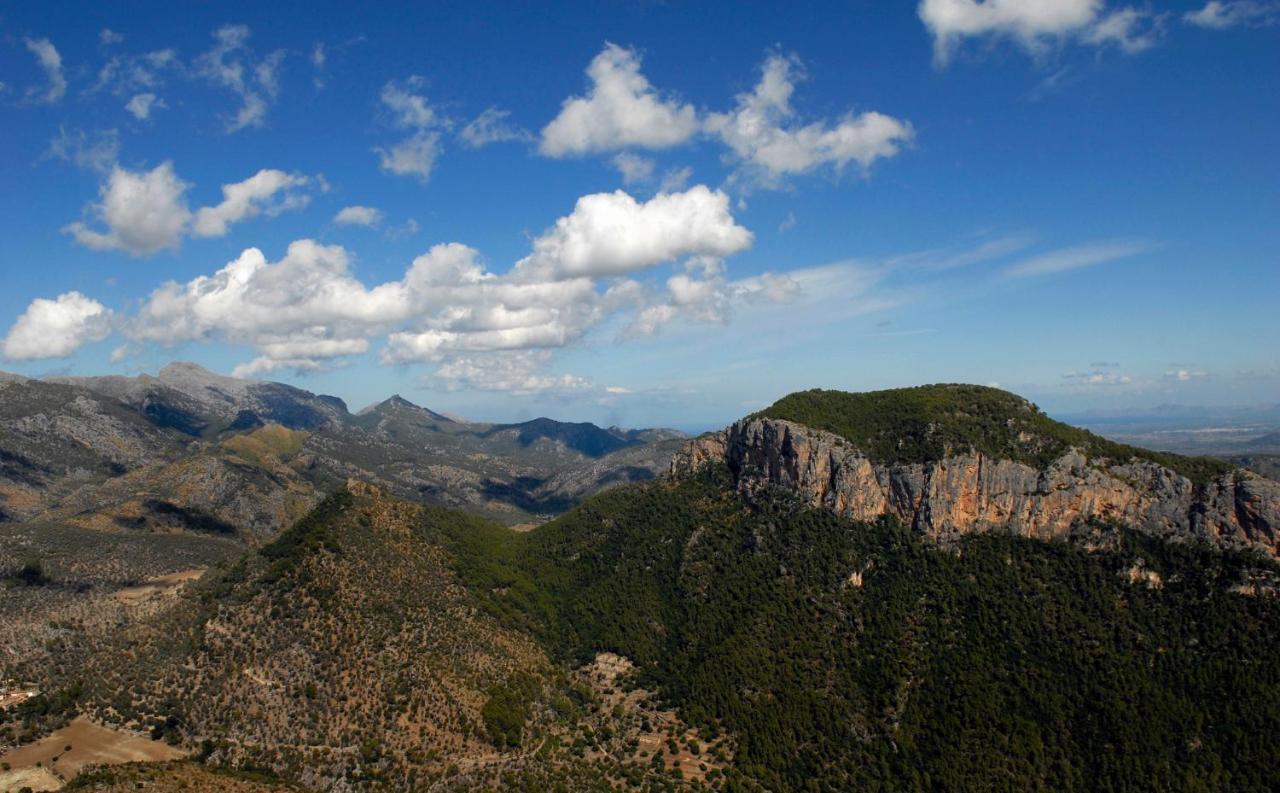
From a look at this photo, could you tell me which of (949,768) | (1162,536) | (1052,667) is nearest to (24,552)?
(949,768)

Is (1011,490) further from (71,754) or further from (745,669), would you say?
(71,754)

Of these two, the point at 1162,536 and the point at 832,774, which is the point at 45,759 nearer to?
the point at 832,774

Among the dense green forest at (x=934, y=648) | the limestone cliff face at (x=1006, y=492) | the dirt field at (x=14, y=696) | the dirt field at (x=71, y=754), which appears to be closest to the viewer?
the dirt field at (x=71, y=754)

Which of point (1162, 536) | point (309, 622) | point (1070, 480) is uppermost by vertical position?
point (1070, 480)

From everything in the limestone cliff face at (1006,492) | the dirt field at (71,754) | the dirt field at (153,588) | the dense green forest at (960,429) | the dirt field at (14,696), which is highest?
the dense green forest at (960,429)

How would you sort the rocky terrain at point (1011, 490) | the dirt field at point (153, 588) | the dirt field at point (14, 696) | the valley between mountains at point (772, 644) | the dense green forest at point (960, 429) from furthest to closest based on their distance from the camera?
the dirt field at point (153, 588) < the dense green forest at point (960, 429) < the rocky terrain at point (1011, 490) < the dirt field at point (14, 696) < the valley between mountains at point (772, 644)

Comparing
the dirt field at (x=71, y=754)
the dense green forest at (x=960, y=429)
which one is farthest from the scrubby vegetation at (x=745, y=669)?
the dense green forest at (x=960, y=429)

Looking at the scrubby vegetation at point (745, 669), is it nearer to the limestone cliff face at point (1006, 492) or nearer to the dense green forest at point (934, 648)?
the dense green forest at point (934, 648)
